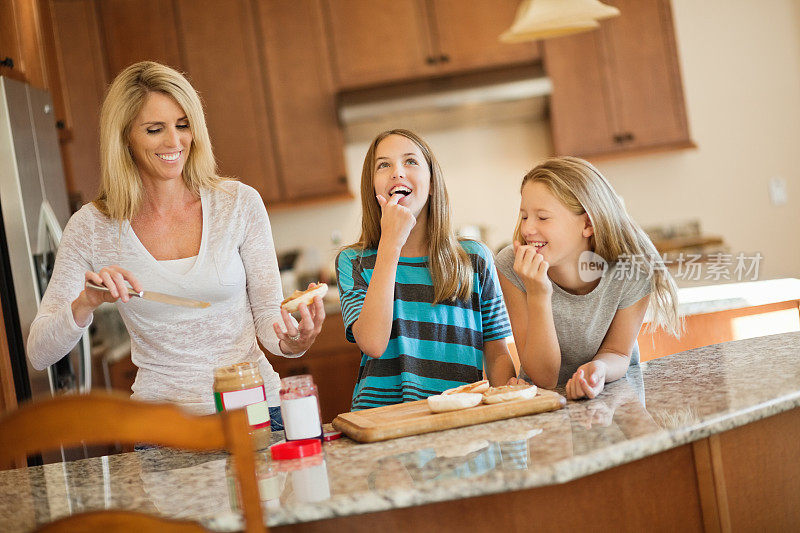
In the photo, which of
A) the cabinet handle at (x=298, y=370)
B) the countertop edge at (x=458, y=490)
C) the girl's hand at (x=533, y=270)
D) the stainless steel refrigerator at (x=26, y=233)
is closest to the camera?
the countertop edge at (x=458, y=490)

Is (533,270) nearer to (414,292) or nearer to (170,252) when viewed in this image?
(414,292)

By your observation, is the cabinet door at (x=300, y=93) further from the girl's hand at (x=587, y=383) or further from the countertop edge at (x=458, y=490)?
the countertop edge at (x=458, y=490)

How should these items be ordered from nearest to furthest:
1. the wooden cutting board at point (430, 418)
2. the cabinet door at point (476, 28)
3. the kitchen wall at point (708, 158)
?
the wooden cutting board at point (430, 418), the cabinet door at point (476, 28), the kitchen wall at point (708, 158)

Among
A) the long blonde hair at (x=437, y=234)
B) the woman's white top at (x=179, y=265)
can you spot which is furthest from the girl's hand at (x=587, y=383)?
the woman's white top at (x=179, y=265)

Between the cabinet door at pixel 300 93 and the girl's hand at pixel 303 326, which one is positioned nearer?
the girl's hand at pixel 303 326

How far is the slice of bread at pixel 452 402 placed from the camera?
134 centimetres

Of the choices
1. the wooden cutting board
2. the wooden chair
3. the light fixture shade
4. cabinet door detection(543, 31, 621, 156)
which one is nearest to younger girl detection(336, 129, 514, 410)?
the wooden cutting board

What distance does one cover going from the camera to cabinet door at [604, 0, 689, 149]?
13.9 ft

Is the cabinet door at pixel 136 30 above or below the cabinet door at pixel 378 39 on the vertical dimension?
above

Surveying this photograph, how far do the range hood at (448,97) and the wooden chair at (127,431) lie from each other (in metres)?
3.32

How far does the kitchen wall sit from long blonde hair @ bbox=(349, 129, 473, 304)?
266 centimetres

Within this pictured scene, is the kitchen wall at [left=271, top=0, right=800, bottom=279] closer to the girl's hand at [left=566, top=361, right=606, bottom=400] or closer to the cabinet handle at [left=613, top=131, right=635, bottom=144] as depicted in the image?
the cabinet handle at [left=613, top=131, right=635, bottom=144]

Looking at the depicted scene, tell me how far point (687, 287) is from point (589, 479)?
181cm

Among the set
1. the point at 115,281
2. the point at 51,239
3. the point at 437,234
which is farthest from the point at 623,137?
the point at 115,281
